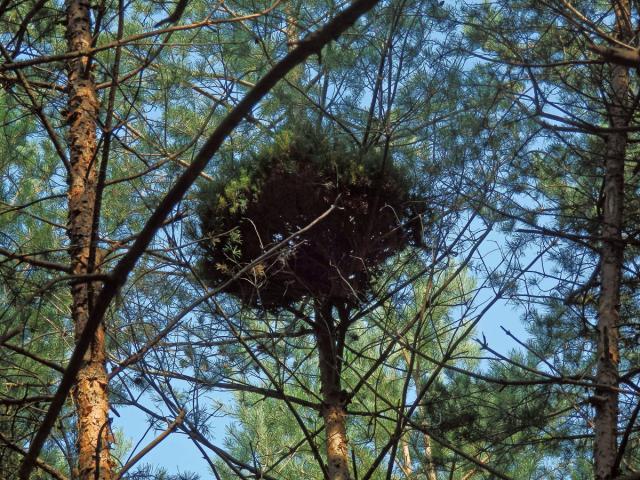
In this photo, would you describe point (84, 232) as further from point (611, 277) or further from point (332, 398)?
point (611, 277)

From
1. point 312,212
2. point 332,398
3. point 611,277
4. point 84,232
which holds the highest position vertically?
point 312,212

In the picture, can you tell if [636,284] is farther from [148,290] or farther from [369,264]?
[148,290]

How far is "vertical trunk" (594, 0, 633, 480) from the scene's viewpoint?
452 centimetres

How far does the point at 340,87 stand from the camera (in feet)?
19.6

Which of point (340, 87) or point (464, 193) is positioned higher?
point (340, 87)

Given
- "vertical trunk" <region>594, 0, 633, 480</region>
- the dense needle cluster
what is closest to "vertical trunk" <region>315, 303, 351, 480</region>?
the dense needle cluster

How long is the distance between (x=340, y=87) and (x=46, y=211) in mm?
3225

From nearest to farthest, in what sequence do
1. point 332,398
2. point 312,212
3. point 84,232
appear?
Answer: 1. point 84,232
2. point 312,212
3. point 332,398

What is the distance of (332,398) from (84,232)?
7.10ft

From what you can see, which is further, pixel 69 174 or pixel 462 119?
pixel 462 119

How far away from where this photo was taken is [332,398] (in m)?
5.42

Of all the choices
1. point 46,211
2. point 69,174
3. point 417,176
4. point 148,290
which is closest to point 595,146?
point 417,176

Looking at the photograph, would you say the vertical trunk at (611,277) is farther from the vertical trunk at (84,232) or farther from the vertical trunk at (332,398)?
the vertical trunk at (84,232)

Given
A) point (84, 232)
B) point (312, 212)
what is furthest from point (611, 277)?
point (84, 232)
